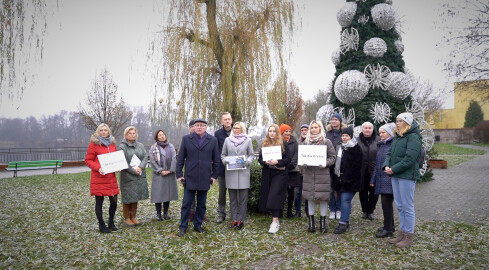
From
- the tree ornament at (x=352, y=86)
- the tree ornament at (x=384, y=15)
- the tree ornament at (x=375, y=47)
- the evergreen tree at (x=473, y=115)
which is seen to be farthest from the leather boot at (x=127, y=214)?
the evergreen tree at (x=473, y=115)

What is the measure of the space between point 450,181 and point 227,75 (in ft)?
30.8

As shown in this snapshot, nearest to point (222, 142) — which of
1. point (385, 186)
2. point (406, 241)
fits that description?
point (385, 186)

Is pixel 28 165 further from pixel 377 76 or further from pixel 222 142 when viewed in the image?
pixel 377 76

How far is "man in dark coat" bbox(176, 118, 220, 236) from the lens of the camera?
219 inches

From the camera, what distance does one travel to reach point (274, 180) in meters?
5.93

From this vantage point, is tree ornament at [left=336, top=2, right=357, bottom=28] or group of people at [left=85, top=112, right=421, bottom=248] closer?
group of people at [left=85, top=112, right=421, bottom=248]

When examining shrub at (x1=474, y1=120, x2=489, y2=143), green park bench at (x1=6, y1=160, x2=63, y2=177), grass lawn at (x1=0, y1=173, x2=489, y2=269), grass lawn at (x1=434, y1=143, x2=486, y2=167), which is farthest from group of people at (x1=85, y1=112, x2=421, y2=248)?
shrub at (x1=474, y1=120, x2=489, y2=143)

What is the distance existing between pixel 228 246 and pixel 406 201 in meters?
2.81

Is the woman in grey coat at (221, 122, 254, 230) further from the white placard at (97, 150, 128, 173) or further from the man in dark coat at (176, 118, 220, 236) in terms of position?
the white placard at (97, 150, 128, 173)

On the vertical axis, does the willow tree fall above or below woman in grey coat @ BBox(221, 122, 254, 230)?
above

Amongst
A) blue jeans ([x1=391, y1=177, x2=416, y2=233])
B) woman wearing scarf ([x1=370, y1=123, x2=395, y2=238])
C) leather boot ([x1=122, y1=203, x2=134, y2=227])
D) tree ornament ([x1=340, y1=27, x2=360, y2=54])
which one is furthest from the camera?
Result: tree ornament ([x1=340, y1=27, x2=360, y2=54])

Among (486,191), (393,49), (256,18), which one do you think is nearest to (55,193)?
(256,18)

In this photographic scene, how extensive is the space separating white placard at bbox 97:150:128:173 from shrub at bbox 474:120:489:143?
48.9 meters

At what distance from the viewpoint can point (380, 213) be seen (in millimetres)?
7266
